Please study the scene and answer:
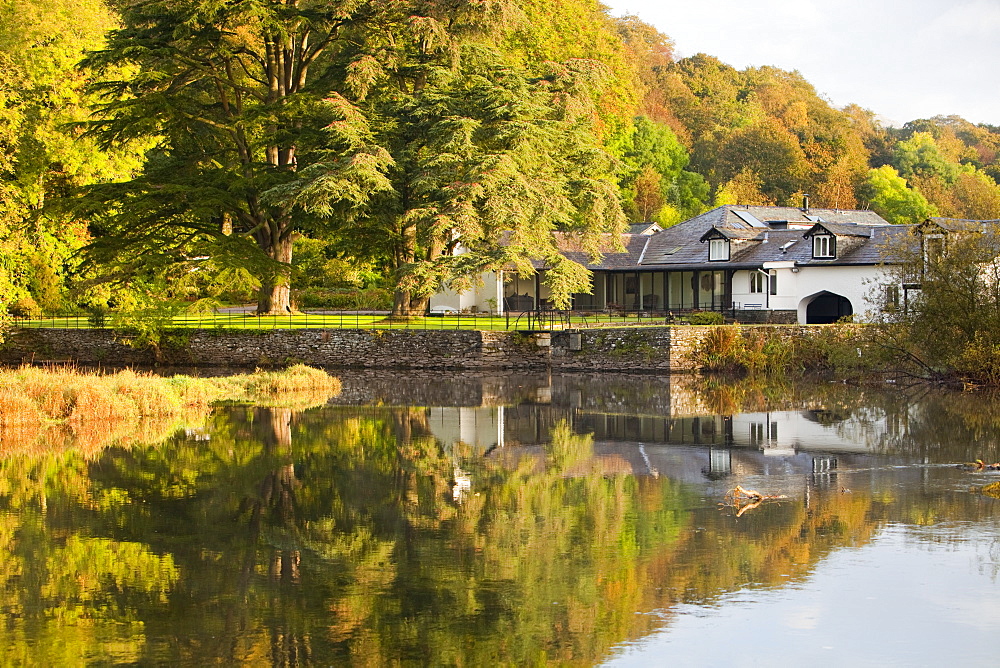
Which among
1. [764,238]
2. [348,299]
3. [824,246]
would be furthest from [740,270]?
[348,299]

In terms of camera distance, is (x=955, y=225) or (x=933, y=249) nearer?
(x=933, y=249)

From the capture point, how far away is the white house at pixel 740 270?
4584cm

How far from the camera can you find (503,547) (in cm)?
1218

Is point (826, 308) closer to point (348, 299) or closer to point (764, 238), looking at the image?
point (764, 238)

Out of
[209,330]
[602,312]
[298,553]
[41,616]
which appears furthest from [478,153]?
[41,616]

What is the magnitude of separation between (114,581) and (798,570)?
22.8 ft

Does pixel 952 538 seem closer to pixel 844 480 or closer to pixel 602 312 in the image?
pixel 844 480

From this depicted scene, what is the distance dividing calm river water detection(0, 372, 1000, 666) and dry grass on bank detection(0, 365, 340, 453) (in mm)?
613

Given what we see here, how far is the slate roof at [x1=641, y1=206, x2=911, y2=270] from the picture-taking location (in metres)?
45.9

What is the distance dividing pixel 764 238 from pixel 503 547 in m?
40.5

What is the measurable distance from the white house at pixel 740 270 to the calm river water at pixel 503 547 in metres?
24.4

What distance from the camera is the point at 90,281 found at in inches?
1476

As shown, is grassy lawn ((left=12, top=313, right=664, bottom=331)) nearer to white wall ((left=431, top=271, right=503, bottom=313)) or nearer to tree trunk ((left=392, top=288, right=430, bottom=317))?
tree trunk ((left=392, top=288, right=430, bottom=317))

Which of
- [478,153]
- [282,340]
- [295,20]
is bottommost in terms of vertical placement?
[282,340]
